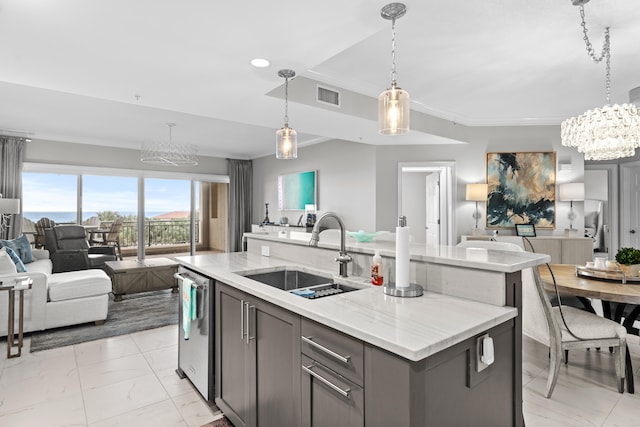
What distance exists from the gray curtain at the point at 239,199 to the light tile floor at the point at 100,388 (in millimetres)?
5298

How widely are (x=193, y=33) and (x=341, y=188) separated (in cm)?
427

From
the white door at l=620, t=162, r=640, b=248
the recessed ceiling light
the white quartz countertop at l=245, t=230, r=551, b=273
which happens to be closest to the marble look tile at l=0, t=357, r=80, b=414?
the white quartz countertop at l=245, t=230, r=551, b=273

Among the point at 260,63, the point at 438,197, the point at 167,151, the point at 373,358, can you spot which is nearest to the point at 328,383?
the point at 373,358

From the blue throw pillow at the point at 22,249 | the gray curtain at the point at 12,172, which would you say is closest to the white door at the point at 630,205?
the blue throw pillow at the point at 22,249

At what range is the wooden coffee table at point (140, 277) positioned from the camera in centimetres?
471

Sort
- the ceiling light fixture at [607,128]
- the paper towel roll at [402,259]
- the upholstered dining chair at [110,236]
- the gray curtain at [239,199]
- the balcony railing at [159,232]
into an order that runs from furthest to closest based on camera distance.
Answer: the gray curtain at [239,199] < the balcony railing at [159,232] < the upholstered dining chair at [110,236] < the ceiling light fixture at [607,128] < the paper towel roll at [402,259]

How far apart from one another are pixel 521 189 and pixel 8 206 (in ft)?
25.0

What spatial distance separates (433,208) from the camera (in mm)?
6062

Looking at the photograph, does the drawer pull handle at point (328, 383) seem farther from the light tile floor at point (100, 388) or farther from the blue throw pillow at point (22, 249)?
the blue throw pillow at point (22, 249)

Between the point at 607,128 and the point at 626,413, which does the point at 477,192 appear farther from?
the point at 626,413

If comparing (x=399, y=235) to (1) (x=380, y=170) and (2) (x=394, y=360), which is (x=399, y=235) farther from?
(1) (x=380, y=170)

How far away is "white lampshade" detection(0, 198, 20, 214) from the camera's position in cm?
532

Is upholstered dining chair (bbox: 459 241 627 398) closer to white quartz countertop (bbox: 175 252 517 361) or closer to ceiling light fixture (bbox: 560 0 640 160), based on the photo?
white quartz countertop (bbox: 175 252 517 361)

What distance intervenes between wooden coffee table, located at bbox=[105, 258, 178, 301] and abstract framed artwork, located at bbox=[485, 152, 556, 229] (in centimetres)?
470
